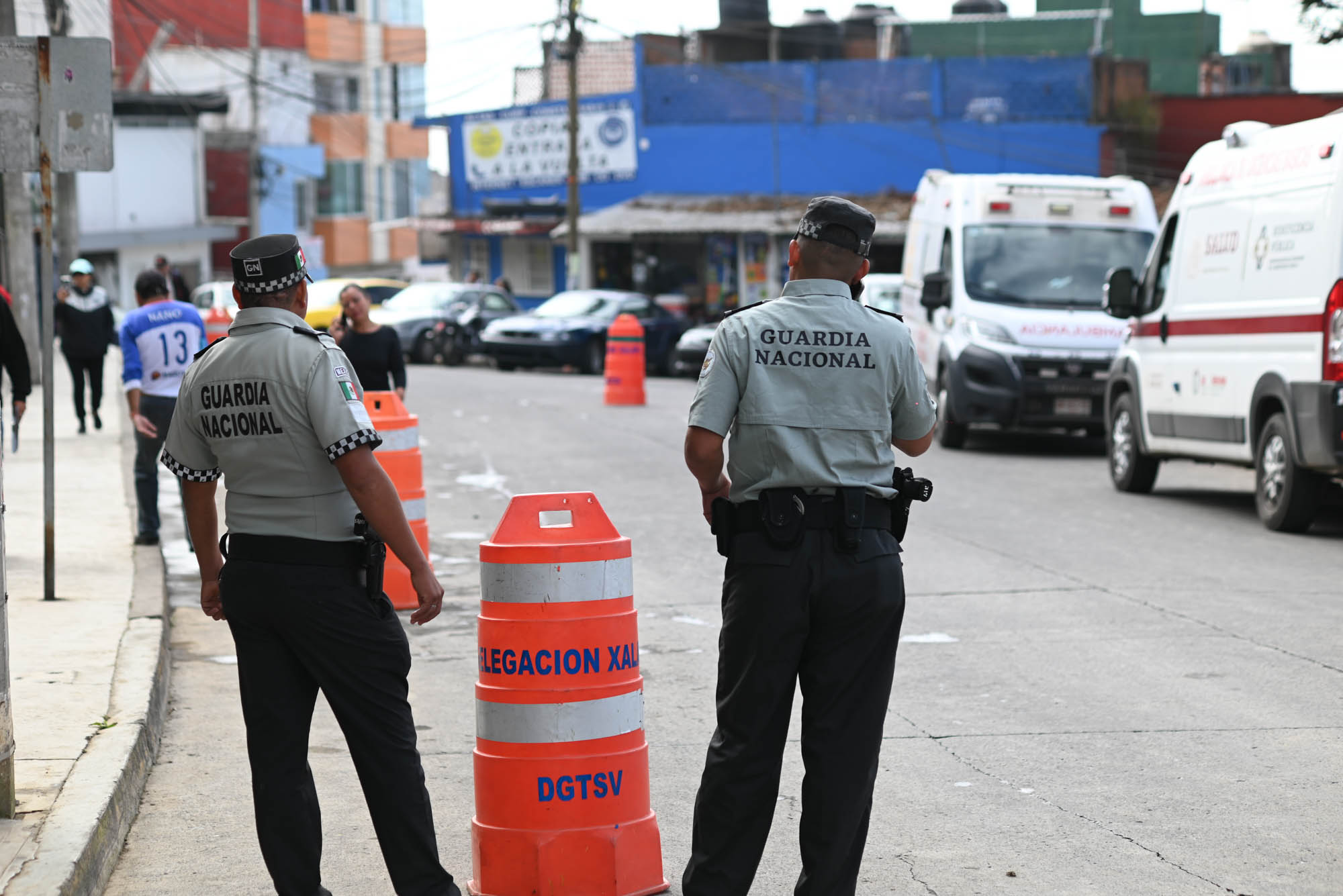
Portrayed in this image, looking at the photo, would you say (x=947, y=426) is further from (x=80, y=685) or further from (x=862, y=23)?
(x=862, y=23)

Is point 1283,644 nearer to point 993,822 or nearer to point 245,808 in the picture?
point 993,822

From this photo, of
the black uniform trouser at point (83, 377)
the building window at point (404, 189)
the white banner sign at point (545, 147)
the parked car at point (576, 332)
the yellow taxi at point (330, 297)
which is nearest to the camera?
the black uniform trouser at point (83, 377)

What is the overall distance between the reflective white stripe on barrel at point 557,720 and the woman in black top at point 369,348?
7.33 metres

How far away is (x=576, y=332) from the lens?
31.1 metres

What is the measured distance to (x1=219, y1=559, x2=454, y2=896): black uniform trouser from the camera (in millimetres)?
4324

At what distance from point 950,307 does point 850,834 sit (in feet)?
47.0

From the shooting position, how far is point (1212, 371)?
12.6 metres

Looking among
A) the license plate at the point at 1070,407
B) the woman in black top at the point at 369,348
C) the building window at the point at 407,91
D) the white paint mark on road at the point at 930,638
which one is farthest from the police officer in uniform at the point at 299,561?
the building window at the point at 407,91

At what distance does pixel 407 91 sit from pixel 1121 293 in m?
53.5

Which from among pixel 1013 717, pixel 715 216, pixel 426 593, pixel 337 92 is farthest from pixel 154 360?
pixel 337 92

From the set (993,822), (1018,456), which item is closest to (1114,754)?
(993,822)

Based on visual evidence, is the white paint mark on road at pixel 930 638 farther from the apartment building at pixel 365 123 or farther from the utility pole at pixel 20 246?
the apartment building at pixel 365 123

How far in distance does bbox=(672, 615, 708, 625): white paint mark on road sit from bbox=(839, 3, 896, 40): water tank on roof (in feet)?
142

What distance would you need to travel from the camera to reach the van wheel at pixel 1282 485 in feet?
37.7
